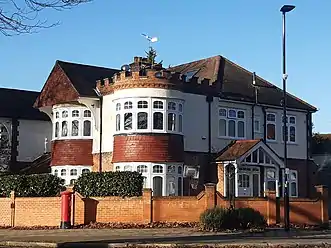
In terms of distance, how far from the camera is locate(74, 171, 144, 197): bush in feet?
95.1

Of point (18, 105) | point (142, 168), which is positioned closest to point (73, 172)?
point (142, 168)

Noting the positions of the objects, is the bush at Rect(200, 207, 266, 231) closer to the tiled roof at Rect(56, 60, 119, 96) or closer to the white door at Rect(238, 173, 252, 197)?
the white door at Rect(238, 173, 252, 197)

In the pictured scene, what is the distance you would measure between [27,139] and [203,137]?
48.6 feet

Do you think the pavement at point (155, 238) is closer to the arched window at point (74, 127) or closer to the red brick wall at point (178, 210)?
the red brick wall at point (178, 210)

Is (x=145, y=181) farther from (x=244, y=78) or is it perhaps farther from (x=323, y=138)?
(x=323, y=138)

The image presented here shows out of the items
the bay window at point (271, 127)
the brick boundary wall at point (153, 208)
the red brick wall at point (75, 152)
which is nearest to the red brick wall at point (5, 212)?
the brick boundary wall at point (153, 208)

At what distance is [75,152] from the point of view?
127ft

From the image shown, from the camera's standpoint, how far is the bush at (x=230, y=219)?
85.6 feet

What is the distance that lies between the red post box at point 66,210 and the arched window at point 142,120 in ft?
25.5

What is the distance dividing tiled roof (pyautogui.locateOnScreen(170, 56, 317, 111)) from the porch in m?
3.57

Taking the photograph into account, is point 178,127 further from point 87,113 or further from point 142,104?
point 87,113

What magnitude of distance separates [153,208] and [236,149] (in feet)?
34.2

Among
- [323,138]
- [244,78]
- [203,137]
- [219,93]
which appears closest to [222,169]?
[203,137]

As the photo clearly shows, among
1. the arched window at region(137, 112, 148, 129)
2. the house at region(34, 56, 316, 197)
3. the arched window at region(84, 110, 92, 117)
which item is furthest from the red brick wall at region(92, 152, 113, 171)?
the arched window at region(137, 112, 148, 129)
